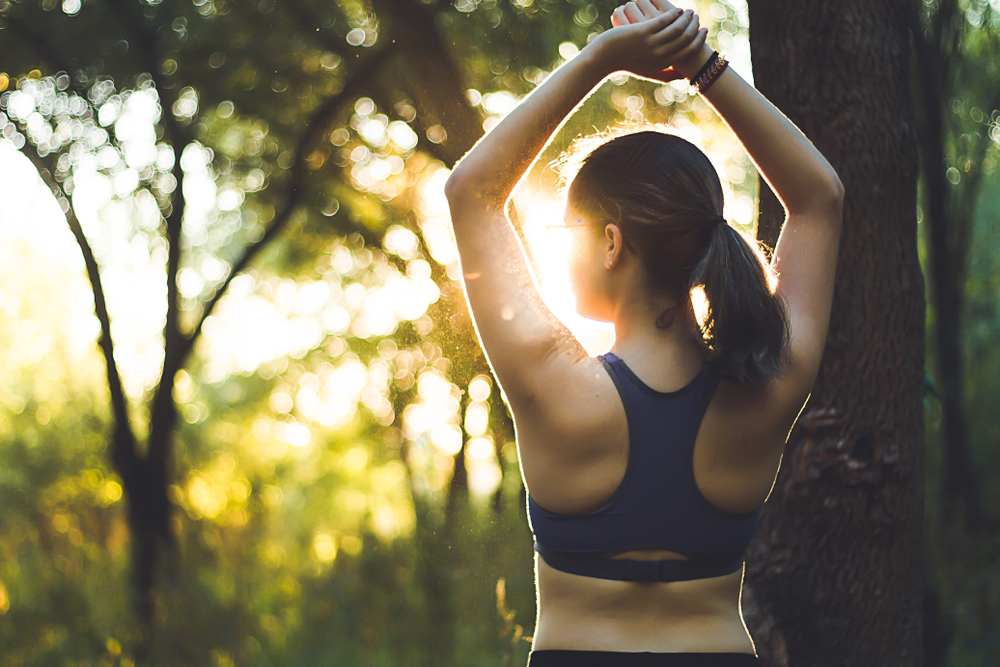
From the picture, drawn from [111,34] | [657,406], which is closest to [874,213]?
[657,406]

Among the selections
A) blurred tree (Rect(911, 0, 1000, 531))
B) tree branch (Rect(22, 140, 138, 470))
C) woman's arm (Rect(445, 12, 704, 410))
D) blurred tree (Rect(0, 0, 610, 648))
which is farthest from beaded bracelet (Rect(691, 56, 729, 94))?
tree branch (Rect(22, 140, 138, 470))

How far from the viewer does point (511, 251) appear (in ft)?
3.63

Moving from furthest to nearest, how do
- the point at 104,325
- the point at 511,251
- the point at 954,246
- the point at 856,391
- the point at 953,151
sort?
1. the point at 104,325
2. the point at 953,151
3. the point at 954,246
4. the point at 856,391
5. the point at 511,251

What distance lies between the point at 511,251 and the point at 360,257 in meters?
7.12

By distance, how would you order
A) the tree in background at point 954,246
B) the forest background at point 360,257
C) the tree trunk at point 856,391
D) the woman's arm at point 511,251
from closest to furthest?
the woman's arm at point 511,251 < the tree trunk at point 856,391 < the forest background at point 360,257 < the tree in background at point 954,246

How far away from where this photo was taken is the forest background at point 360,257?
12.2ft

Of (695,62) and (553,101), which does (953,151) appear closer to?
(695,62)

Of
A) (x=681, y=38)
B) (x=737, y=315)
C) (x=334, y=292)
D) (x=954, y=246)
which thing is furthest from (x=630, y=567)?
(x=334, y=292)

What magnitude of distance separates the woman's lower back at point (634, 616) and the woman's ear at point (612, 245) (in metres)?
0.51

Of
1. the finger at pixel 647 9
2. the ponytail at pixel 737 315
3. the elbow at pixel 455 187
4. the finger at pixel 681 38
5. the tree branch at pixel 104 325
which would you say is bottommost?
the tree branch at pixel 104 325

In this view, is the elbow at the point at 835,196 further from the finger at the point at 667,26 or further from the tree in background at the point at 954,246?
the tree in background at the point at 954,246

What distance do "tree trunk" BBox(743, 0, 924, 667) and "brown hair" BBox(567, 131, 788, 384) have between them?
1521mm

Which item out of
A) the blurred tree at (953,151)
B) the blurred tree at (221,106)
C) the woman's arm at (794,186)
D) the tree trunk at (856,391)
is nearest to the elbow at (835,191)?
the woman's arm at (794,186)

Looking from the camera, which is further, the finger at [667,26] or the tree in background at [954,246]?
the tree in background at [954,246]
